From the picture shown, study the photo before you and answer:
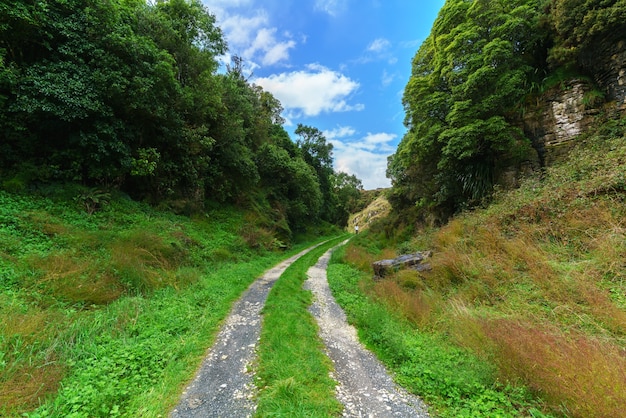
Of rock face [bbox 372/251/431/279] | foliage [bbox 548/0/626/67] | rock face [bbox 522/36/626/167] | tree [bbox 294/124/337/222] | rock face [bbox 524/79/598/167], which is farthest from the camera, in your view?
tree [bbox 294/124/337/222]

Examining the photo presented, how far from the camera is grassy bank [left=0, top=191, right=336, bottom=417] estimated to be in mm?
3213

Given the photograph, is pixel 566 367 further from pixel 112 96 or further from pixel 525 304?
pixel 112 96

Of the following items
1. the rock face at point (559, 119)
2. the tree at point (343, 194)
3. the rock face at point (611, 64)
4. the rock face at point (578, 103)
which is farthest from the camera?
the tree at point (343, 194)

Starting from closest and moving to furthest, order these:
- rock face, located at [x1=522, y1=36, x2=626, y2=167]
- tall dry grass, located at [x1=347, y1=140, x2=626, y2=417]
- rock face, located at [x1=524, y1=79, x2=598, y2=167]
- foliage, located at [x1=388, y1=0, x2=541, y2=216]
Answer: tall dry grass, located at [x1=347, y1=140, x2=626, y2=417] < rock face, located at [x1=522, y1=36, x2=626, y2=167] < rock face, located at [x1=524, y1=79, x2=598, y2=167] < foliage, located at [x1=388, y1=0, x2=541, y2=216]

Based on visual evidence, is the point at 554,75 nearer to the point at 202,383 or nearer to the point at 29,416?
the point at 202,383

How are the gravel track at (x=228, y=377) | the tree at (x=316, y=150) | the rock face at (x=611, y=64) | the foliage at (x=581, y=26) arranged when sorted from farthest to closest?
the tree at (x=316, y=150) < the rock face at (x=611, y=64) < the foliage at (x=581, y=26) < the gravel track at (x=228, y=377)

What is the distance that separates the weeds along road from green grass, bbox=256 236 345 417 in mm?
190

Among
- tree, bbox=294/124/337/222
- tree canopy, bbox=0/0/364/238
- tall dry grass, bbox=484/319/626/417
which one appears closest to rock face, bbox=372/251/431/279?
tall dry grass, bbox=484/319/626/417

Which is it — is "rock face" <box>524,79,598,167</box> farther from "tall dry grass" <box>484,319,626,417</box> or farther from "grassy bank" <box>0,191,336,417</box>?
"grassy bank" <box>0,191,336,417</box>

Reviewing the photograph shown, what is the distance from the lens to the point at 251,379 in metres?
3.84

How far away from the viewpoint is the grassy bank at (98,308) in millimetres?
3213

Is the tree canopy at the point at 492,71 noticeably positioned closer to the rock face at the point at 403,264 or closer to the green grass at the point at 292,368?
the rock face at the point at 403,264

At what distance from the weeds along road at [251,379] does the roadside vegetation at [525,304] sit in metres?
0.38

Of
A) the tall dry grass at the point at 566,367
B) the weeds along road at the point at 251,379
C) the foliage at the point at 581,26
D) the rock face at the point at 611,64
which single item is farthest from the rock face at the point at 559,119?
the weeds along road at the point at 251,379
